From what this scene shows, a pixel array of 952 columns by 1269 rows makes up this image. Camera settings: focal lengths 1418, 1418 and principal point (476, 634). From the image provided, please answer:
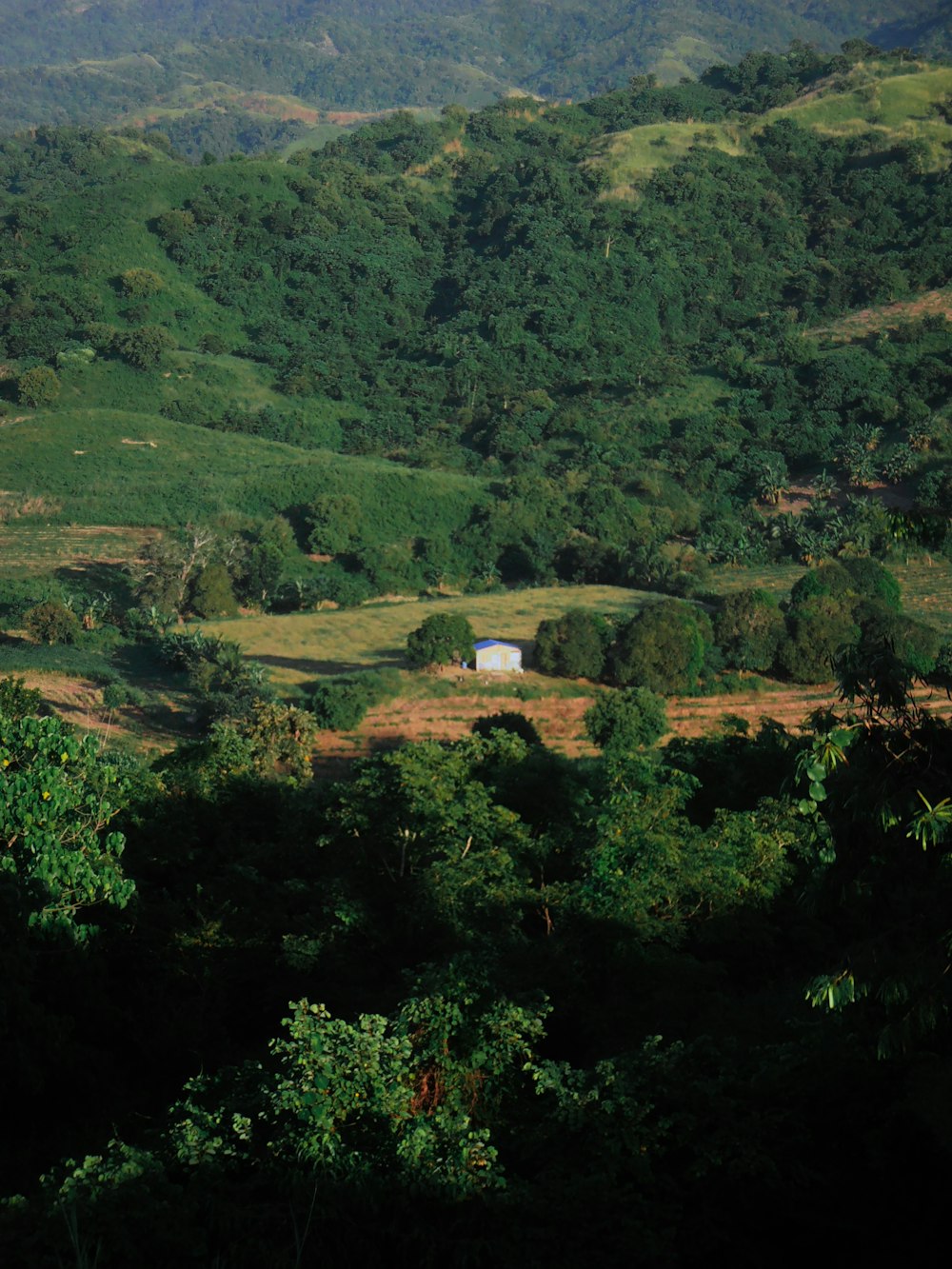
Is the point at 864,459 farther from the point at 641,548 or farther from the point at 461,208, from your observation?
the point at 461,208

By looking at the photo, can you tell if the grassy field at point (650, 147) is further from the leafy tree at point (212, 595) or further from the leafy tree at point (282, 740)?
the leafy tree at point (282, 740)

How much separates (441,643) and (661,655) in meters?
6.03

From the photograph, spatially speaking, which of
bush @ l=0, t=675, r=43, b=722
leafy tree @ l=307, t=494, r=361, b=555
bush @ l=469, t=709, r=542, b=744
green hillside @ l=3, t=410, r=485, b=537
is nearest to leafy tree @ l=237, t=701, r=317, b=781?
bush @ l=469, t=709, r=542, b=744

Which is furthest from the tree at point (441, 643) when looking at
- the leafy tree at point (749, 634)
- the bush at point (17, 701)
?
the bush at point (17, 701)

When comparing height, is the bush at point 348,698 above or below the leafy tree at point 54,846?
below

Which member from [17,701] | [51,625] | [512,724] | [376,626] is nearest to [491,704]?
[512,724]

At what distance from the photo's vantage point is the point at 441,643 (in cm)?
3912

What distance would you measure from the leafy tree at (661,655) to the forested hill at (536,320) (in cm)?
1504

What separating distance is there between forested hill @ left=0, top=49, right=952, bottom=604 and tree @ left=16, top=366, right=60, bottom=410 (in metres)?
0.20

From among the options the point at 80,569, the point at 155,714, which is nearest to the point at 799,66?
the point at 80,569

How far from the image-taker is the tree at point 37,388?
73.9 meters

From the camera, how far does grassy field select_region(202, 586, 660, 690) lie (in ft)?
138

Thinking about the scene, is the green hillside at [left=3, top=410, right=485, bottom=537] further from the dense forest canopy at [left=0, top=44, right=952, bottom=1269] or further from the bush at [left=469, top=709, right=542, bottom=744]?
the bush at [left=469, top=709, right=542, bottom=744]

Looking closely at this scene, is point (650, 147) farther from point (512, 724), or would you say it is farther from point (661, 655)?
point (512, 724)
